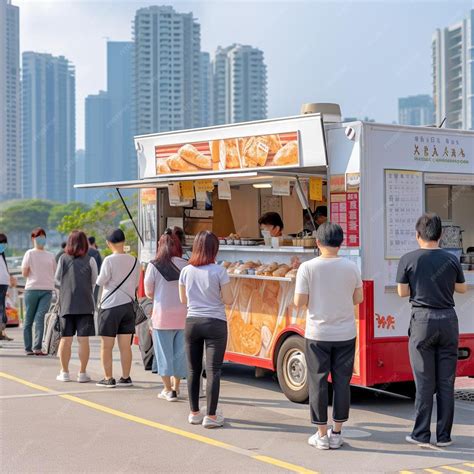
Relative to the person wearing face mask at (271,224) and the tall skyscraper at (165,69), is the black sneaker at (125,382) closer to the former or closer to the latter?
the person wearing face mask at (271,224)

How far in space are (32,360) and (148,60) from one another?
14560 centimetres

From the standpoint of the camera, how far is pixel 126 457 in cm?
655

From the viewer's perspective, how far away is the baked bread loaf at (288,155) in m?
9.10

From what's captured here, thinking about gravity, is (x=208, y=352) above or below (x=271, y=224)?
below

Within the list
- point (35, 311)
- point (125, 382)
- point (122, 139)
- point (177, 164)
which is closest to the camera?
point (125, 382)

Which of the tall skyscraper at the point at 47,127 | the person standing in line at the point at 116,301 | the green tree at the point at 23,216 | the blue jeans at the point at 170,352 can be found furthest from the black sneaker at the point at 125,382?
the tall skyscraper at the point at 47,127

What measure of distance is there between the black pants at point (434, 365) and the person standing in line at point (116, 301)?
3.61m

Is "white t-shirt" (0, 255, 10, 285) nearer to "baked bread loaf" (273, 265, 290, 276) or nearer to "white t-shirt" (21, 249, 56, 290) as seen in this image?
"white t-shirt" (21, 249, 56, 290)

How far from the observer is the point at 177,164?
10852 millimetres

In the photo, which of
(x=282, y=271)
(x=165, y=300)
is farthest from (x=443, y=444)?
(x=165, y=300)

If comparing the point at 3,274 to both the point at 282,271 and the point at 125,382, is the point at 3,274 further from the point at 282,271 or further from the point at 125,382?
the point at 282,271

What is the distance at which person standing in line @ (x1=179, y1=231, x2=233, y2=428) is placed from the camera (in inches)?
302

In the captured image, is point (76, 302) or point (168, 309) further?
point (76, 302)

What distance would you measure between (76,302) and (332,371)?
3.87 m
